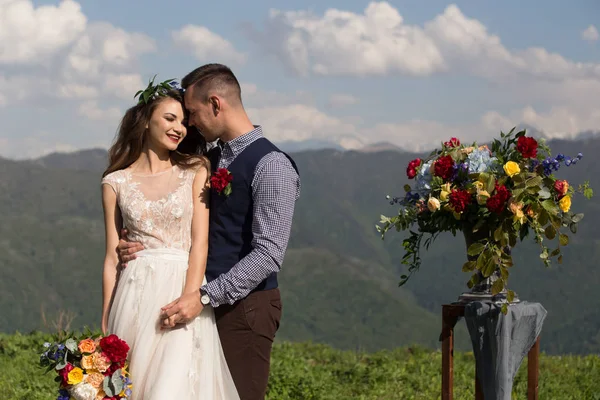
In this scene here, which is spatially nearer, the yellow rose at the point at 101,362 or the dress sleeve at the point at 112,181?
the yellow rose at the point at 101,362

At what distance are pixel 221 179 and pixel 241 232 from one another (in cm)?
26

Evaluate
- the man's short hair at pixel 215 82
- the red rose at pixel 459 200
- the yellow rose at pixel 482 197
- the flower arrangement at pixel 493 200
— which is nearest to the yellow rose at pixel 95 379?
the man's short hair at pixel 215 82

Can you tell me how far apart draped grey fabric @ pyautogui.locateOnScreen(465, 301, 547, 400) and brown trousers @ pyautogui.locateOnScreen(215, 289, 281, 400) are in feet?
4.39

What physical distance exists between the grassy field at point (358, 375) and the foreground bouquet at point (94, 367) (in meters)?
3.37

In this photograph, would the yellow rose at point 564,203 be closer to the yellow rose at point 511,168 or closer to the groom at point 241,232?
the yellow rose at point 511,168

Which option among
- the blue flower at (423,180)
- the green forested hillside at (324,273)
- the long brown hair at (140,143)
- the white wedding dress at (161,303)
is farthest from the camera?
the green forested hillside at (324,273)

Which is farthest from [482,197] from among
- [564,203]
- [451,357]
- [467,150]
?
[451,357]

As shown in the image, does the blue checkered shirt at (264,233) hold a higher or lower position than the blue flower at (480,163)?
lower

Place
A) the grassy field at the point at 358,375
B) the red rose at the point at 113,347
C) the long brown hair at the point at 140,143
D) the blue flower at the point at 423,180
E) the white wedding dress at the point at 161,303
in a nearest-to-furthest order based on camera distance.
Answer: the red rose at the point at 113,347 < the white wedding dress at the point at 161,303 < the long brown hair at the point at 140,143 < the blue flower at the point at 423,180 < the grassy field at the point at 358,375

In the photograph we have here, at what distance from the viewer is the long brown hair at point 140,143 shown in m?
4.05

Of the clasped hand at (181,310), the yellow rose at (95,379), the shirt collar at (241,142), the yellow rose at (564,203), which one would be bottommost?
the yellow rose at (95,379)

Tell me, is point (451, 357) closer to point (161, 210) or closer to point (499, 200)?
point (499, 200)

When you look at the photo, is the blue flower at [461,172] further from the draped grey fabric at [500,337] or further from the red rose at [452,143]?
the draped grey fabric at [500,337]

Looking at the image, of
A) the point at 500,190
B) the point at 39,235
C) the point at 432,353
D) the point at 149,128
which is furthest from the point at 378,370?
the point at 39,235
